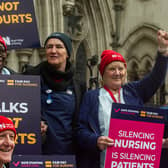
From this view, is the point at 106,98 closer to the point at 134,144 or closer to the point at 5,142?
the point at 134,144

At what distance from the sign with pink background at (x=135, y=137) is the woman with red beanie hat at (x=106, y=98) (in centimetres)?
13

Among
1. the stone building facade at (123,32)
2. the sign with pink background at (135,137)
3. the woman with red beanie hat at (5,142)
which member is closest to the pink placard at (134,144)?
the sign with pink background at (135,137)

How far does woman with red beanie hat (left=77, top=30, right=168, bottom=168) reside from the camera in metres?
4.48

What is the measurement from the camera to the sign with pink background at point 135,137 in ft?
14.3

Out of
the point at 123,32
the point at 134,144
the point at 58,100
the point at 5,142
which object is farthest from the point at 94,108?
the point at 123,32

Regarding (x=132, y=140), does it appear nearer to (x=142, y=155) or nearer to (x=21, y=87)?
(x=142, y=155)

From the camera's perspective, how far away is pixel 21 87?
4.45 meters

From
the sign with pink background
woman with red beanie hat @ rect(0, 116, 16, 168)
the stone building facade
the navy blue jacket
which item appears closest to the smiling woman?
the navy blue jacket

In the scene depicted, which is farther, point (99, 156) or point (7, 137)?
point (99, 156)

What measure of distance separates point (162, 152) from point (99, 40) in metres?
14.4

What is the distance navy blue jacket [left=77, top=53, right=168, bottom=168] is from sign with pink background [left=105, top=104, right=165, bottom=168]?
14 centimetres

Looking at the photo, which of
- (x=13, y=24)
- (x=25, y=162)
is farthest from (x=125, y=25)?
(x=25, y=162)

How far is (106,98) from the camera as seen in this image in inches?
179

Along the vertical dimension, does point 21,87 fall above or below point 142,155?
above
